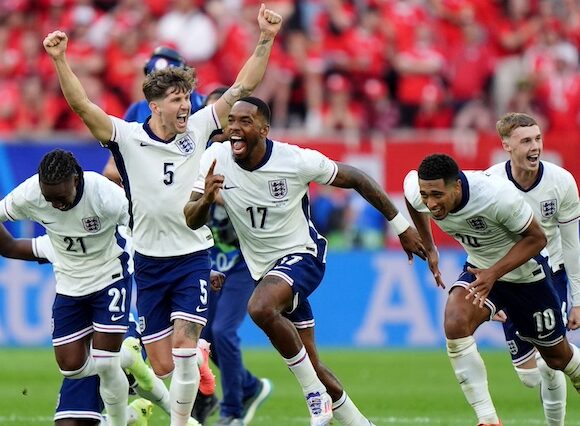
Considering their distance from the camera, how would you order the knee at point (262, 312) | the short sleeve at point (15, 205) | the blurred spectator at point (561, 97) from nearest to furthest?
1. the knee at point (262, 312)
2. the short sleeve at point (15, 205)
3. the blurred spectator at point (561, 97)

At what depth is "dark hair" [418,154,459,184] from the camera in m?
9.70

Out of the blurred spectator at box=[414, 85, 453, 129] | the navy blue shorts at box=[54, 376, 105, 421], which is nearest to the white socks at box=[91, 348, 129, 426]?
the navy blue shorts at box=[54, 376, 105, 421]

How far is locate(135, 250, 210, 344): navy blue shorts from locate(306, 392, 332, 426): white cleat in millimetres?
1026

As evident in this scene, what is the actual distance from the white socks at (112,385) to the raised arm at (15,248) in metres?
1.09

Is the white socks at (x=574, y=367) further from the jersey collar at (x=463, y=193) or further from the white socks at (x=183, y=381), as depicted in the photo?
the white socks at (x=183, y=381)

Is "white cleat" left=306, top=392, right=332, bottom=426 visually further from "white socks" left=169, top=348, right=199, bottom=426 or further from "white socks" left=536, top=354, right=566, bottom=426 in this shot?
"white socks" left=536, top=354, right=566, bottom=426

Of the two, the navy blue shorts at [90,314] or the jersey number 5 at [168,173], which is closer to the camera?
the navy blue shorts at [90,314]

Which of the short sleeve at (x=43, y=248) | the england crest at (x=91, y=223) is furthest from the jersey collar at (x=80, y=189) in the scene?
the short sleeve at (x=43, y=248)

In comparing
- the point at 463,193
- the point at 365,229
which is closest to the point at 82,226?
the point at 463,193

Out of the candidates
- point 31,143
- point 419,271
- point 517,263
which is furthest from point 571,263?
point 31,143

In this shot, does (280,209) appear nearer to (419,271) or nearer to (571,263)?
(571,263)

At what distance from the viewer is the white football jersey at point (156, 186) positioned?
10.1 meters

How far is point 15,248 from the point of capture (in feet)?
33.8

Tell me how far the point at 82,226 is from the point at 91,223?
69mm
